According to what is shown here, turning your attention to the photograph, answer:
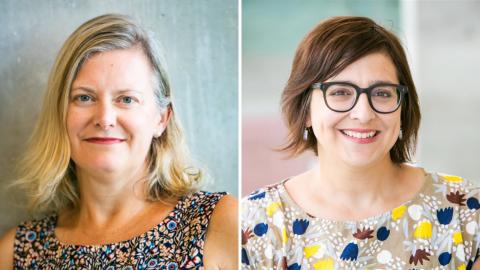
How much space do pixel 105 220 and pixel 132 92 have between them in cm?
49

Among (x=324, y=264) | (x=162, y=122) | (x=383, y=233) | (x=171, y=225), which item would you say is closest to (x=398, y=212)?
(x=383, y=233)

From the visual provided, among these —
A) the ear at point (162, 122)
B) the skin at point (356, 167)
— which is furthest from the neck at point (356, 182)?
the ear at point (162, 122)

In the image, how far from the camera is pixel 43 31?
5.94 feet

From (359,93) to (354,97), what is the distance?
0.07 feet

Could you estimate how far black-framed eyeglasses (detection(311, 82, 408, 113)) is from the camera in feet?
5.16

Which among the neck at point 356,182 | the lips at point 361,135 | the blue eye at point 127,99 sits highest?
the blue eye at point 127,99

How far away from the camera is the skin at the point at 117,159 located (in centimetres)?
167

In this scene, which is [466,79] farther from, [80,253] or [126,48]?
[80,253]

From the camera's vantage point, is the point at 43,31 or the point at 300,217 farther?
the point at 43,31

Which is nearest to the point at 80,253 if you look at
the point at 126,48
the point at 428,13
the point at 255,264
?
the point at 255,264

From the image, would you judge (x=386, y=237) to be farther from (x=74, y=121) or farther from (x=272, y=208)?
(x=74, y=121)

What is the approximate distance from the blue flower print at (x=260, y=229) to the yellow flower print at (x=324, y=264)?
8.1 inches

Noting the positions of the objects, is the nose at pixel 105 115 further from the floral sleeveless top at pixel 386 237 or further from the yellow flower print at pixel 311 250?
the yellow flower print at pixel 311 250

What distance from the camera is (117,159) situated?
172 centimetres
